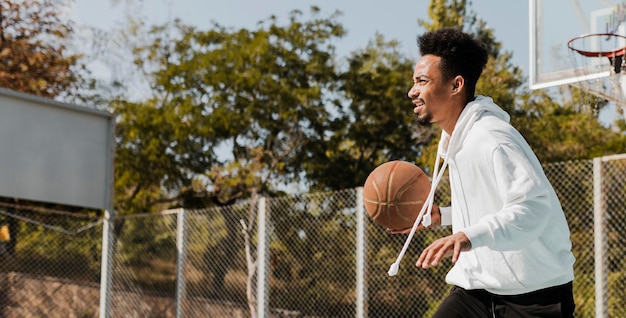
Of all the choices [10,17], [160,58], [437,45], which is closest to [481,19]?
[160,58]

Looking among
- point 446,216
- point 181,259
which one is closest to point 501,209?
point 446,216

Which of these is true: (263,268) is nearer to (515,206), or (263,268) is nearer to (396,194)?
(396,194)

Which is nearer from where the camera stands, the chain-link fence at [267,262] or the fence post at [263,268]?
the chain-link fence at [267,262]

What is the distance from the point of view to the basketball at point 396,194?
4426mm

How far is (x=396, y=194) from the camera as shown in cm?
444

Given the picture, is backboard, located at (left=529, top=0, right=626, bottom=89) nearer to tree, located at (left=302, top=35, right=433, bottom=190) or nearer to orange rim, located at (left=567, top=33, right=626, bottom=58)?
orange rim, located at (left=567, top=33, right=626, bottom=58)

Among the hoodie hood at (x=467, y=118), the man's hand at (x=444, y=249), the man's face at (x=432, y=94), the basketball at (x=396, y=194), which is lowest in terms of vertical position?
the man's hand at (x=444, y=249)

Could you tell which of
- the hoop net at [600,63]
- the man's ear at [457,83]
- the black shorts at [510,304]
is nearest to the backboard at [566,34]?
the hoop net at [600,63]

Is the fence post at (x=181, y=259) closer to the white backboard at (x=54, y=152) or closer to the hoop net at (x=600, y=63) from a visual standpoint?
the white backboard at (x=54, y=152)

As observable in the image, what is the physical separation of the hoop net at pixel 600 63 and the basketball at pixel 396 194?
17.8 feet

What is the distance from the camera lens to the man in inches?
123

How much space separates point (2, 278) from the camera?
46.8 feet

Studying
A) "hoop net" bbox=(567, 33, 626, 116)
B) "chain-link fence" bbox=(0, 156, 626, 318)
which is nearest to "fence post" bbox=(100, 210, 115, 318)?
"chain-link fence" bbox=(0, 156, 626, 318)

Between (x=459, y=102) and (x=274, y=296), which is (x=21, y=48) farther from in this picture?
(x=459, y=102)
